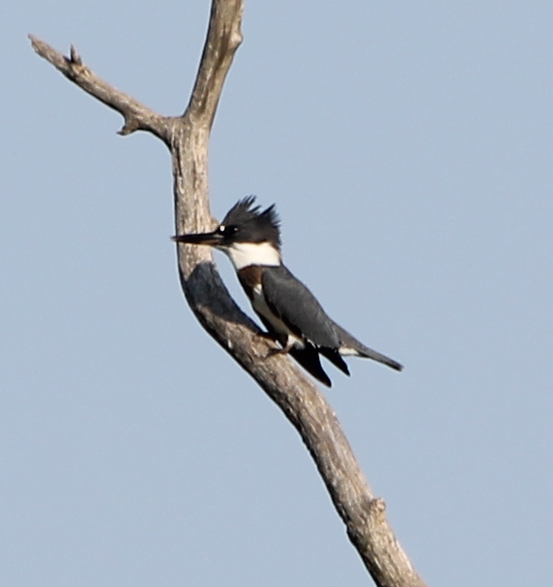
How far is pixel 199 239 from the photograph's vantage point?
28.1 feet

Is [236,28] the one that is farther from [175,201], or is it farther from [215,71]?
[175,201]

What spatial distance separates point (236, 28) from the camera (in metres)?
8.55

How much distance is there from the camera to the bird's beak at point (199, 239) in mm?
8517

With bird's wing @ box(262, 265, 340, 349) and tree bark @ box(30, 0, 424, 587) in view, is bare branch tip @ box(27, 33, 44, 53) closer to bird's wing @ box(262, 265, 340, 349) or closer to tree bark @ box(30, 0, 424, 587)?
tree bark @ box(30, 0, 424, 587)

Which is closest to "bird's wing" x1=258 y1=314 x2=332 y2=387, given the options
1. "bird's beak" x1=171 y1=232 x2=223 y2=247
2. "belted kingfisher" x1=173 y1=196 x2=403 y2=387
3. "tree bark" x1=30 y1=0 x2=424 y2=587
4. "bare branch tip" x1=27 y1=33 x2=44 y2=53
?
"belted kingfisher" x1=173 y1=196 x2=403 y2=387

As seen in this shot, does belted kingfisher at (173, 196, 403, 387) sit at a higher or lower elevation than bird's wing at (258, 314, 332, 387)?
higher

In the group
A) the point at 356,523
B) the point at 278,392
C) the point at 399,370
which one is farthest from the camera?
the point at 399,370

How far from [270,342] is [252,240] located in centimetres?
87

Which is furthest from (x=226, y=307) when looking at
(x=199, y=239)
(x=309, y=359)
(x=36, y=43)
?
(x=36, y=43)

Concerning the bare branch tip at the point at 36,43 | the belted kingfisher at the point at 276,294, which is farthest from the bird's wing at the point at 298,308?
the bare branch tip at the point at 36,43

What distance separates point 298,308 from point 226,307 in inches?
20.7

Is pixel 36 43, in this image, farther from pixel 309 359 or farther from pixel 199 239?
pixel 309 359

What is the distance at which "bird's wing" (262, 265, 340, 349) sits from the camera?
28.3 feet

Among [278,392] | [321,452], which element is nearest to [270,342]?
[278,392]
